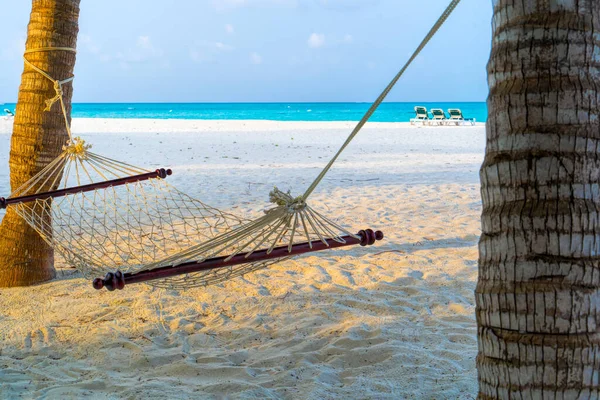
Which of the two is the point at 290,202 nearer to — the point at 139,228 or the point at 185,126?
the point at 139,228

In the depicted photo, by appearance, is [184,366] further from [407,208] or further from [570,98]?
[407,208]

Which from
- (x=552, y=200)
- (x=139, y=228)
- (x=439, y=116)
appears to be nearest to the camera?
(x=552, y=200)

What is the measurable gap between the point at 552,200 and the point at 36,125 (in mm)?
2619

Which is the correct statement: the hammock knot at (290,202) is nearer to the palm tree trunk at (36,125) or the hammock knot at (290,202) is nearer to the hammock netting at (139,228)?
the hammock netting at (139,228)

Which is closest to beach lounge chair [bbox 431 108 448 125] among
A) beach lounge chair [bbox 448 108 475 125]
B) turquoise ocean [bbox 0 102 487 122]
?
beach lounge chair [bbox 448 108 475 125]

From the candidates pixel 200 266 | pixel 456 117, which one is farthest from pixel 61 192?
pixel 456 117

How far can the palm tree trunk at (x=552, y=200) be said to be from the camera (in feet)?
3.43

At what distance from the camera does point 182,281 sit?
1.92 metres

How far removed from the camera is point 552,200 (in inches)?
41.3

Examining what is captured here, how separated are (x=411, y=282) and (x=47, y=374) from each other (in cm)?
176

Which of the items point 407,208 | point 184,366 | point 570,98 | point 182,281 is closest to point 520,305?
point 570,98

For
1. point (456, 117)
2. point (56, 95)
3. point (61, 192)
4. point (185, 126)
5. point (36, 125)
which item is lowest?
point (61, 192)

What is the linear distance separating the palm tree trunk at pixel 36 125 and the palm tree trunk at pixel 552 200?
2.46 meters

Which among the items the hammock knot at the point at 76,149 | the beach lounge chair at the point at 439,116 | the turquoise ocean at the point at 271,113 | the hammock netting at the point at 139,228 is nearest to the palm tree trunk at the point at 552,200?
the hammock netting at the point at 139,228
